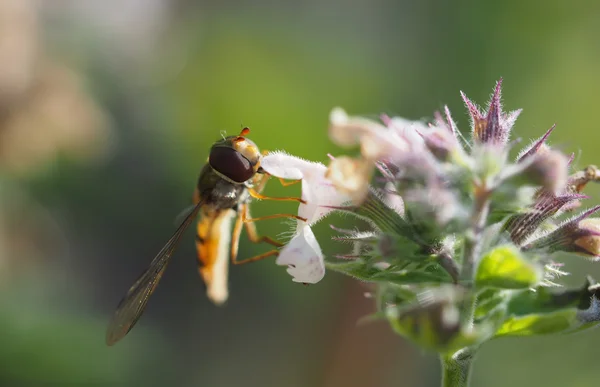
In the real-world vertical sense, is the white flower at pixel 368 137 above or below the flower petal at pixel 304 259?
above

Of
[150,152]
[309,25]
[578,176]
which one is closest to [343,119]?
[578,176]

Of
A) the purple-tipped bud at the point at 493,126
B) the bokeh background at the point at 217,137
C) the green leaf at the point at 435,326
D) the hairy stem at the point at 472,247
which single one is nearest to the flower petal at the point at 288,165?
the purple-tipped bud at the point at 493,126

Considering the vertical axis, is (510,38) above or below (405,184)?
above

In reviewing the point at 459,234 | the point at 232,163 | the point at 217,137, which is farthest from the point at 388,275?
the point at 217,137

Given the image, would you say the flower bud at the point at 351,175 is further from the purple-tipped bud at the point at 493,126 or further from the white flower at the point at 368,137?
the purple-tipped bud at the point at 493,126

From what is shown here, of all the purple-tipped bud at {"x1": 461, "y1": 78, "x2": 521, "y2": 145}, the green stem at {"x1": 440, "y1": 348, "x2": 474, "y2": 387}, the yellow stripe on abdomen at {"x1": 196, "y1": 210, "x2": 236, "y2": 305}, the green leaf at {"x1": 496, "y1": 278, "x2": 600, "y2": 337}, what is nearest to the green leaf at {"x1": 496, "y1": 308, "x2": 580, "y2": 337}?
the green leaf at {"x1": 496, "y1": 278, "x2": 600, "y2": 337}

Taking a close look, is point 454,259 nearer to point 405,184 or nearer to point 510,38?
point 405,184
